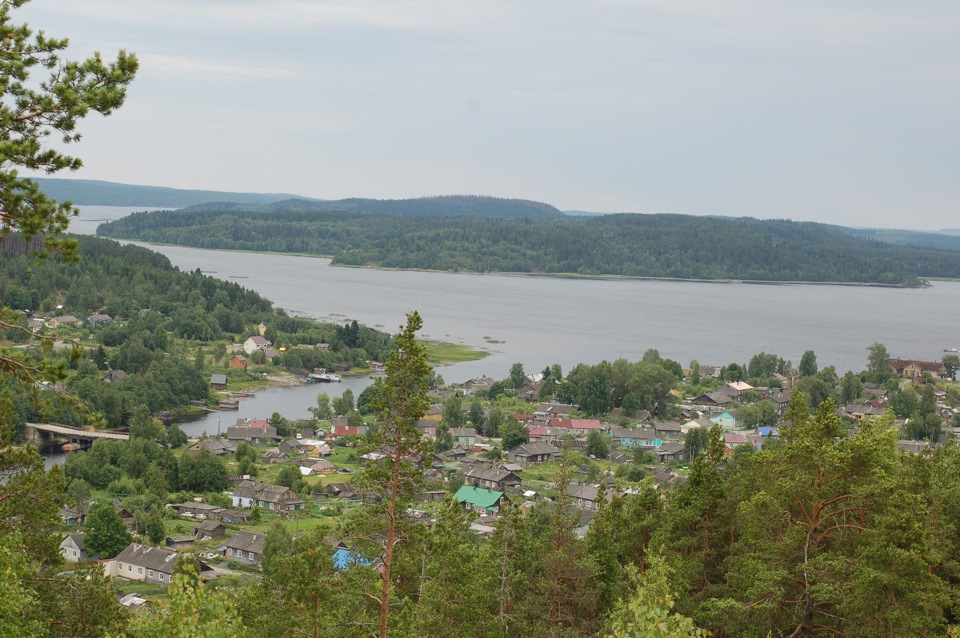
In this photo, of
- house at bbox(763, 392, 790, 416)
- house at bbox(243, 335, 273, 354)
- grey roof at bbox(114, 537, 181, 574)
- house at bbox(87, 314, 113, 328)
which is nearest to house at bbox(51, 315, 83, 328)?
house at bbox(87, 314, 113, 328)

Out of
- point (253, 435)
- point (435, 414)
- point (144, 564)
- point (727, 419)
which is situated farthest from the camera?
point (727, 419)

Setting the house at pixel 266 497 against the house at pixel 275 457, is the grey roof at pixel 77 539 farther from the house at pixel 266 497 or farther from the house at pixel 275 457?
the house at pixel 275 457

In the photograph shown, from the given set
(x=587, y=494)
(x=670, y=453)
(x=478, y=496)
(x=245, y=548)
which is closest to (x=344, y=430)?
(x=478, y=496)

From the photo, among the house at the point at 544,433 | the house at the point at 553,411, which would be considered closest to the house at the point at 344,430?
the house at the point at 544,433

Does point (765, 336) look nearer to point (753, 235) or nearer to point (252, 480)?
point (252, 480)

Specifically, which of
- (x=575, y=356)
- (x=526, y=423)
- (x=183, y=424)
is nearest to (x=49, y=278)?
(x=183, y=424)

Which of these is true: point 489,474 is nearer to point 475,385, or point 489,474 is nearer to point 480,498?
point 480,498
